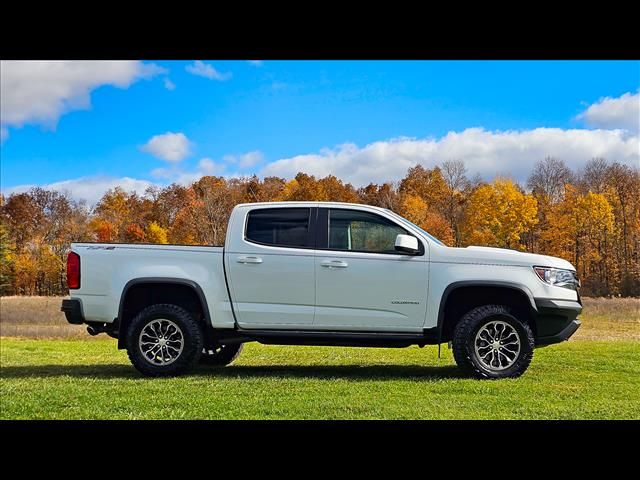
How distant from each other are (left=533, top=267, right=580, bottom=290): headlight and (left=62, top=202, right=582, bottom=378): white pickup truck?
0.04ft

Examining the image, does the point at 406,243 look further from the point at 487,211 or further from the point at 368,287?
the point at 487,211

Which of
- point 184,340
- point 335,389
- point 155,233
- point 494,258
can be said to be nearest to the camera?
point 335,389

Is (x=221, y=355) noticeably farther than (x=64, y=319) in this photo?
No

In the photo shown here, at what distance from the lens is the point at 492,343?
632 centimetres

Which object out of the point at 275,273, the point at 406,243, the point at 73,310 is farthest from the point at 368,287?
the point at 73,310

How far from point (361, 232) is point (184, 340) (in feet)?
6.81

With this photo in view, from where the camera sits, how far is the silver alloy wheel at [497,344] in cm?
629

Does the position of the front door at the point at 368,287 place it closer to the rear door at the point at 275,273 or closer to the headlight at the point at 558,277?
the rear door at the point at 275,273

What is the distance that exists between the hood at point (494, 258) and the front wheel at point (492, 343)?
1.50 feet

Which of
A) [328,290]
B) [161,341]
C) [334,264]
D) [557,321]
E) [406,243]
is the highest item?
[406,243]

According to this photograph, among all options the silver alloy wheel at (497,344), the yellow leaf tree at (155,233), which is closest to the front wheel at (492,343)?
the silver alloy wheel at (497,344)

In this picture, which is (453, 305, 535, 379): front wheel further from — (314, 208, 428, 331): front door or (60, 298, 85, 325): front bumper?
(60, 298, 85, 325): front bumper

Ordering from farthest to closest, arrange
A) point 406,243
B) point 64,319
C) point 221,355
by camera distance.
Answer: point 64,319
point 221,355
point 406,243

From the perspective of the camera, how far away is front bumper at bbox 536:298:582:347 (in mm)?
6336
